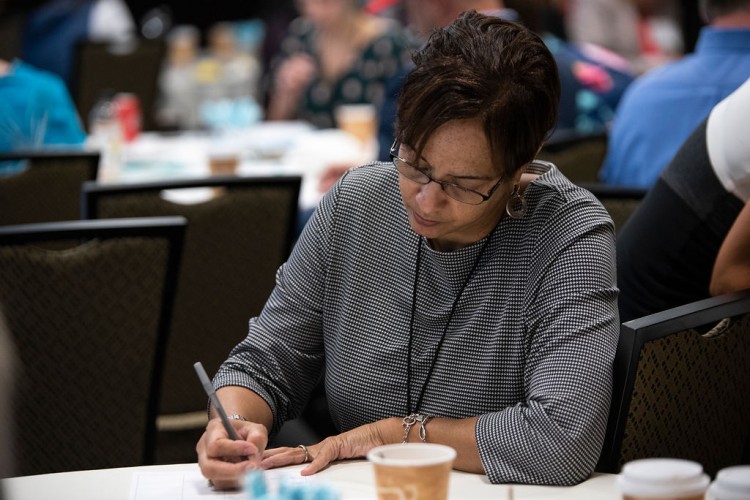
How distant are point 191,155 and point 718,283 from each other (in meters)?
2.95

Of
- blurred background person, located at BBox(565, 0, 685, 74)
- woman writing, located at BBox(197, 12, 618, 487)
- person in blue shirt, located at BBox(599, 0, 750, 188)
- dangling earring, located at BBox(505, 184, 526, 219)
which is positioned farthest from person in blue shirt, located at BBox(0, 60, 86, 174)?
blurred background person, located at BBox(565, 0, 685, 74)

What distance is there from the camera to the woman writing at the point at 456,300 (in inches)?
65.9

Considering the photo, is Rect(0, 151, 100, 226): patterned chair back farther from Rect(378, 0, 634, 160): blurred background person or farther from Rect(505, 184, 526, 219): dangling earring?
Rect(505, 184, 526, 219): dangling earring

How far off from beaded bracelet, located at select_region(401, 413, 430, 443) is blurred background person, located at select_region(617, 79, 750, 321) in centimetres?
57

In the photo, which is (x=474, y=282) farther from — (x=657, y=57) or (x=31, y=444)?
(x=657, y=57)

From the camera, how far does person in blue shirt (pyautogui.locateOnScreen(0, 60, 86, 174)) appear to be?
12.7 ft

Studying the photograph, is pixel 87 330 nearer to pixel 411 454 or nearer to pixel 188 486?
pixel 188 486

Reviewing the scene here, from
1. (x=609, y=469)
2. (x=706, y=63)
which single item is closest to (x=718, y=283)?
(x=609, y=469)

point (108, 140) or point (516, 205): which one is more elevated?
point (516, 205)

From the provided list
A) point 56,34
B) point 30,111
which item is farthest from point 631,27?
point 30,111

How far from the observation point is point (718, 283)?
197 cm

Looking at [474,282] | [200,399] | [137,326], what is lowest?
[200,399]

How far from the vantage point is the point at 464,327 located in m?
1.86

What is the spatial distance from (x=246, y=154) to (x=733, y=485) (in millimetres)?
3355
